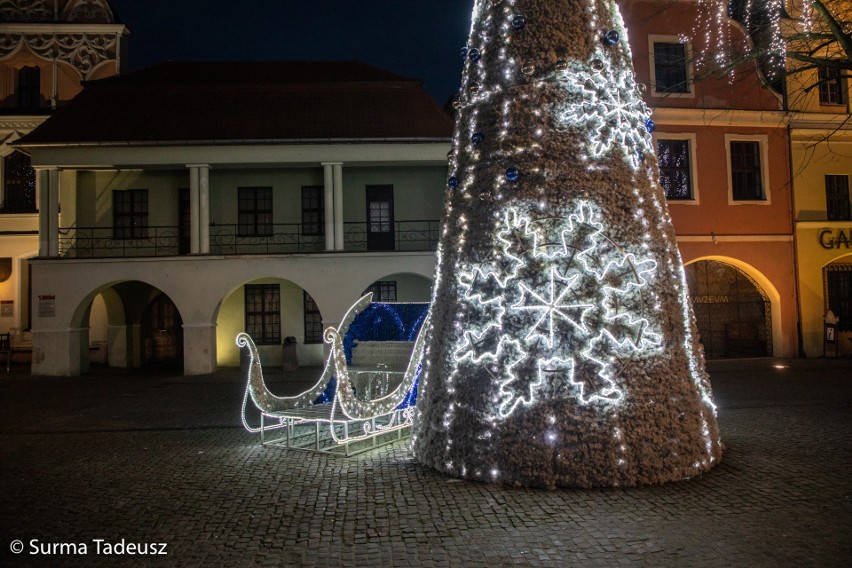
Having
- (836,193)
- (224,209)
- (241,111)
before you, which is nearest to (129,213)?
(224,209)

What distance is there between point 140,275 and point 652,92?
15822mm

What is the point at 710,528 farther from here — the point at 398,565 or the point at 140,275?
the point at 140,275

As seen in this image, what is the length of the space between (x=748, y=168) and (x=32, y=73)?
25.2 m

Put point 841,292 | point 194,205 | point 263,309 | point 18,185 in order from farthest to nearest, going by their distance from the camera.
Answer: point 18,185 → point 263,309 → point 841,292 → point 194,205

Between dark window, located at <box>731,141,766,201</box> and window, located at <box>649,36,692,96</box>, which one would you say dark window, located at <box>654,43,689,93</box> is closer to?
window, located at <box>649,36,692,96</box>

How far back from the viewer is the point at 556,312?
19.6ft

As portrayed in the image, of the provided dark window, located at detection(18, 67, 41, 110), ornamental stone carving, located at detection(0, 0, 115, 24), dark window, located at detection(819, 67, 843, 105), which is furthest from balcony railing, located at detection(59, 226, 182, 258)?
dark window, located at detection(819, 67, 843, 105)

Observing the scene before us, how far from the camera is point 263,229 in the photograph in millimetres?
21172

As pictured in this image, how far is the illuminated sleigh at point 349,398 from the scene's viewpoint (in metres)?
7.60

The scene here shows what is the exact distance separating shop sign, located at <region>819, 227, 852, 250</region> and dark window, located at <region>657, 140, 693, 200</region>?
4.56 metres

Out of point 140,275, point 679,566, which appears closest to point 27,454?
point 679,566

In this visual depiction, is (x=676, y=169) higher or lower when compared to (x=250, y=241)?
higher

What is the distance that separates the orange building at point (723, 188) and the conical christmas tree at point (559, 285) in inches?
570

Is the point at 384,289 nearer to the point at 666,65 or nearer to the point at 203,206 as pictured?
the point at 203,206
